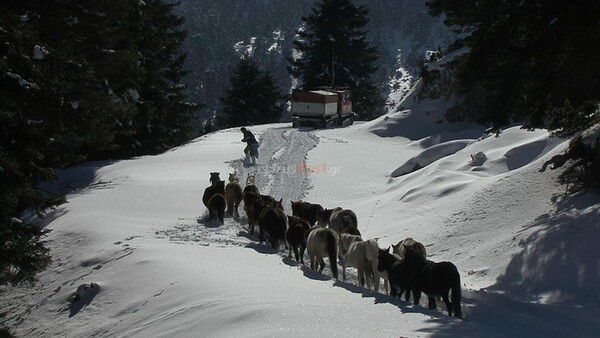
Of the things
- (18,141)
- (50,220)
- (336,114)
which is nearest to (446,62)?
(336,114)

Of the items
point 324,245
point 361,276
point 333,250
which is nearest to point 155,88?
point 324,245

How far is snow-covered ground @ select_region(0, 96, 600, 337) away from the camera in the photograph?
337 inches

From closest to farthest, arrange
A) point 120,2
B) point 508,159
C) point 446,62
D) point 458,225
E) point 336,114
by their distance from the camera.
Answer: point 458,225
point 508,159
point 120,2
point 446,62
point 336,114

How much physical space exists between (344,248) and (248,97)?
49004mm

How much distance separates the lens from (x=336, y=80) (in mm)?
60500

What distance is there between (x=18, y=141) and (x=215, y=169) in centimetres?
1409


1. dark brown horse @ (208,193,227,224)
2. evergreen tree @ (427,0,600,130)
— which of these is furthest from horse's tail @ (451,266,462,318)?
dark brown horse @ (208,193,227,224)

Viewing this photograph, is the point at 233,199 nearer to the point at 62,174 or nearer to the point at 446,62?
the point at 62,174

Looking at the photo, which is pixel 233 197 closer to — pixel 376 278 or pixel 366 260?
pixel 366 260

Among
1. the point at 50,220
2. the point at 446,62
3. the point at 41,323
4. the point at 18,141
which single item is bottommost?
the point at 41,323

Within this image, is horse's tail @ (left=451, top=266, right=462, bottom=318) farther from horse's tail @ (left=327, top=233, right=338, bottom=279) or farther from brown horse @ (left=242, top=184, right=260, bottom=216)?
brown horse @ (left=242, top=184, right=260, bottom=216)

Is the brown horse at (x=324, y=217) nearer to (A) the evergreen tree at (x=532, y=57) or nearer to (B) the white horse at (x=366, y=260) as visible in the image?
(B) the white horse at (x=366, y=260)

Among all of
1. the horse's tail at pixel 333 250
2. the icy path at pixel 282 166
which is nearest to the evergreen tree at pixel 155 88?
the icy path at pixel 282 166

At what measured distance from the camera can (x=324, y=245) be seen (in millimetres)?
12328
